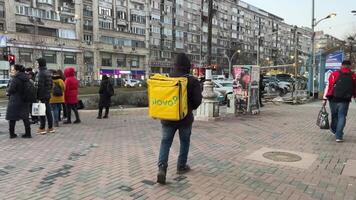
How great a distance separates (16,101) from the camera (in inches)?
334

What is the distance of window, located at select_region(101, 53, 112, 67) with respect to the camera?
227 ft

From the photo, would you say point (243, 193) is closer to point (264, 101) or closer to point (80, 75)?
point (264, 101)

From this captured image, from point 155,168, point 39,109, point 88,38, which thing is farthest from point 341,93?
point 88,38

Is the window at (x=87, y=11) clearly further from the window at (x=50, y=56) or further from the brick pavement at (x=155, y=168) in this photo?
the brick pavement at (x=155, y=168)

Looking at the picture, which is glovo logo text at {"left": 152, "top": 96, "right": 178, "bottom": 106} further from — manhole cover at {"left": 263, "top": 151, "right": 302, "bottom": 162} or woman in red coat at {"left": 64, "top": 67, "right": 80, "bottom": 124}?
woman in red coat at {"left": 64, "top": 67, "right": 80, "bottom": 124}

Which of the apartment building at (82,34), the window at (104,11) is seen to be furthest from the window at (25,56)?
the window at (104,11)

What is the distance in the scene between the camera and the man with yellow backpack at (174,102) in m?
4.90

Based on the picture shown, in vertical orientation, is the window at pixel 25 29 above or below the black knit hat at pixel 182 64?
above

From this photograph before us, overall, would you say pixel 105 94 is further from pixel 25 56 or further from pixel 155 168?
pixel 25 56

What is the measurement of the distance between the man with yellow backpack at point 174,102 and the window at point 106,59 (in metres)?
65.7

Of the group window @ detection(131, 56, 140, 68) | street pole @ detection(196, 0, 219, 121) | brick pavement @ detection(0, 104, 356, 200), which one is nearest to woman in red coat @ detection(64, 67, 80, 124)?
brick pavement @ detection(0, 104, 356, 200)

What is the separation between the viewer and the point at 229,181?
17.0 ft

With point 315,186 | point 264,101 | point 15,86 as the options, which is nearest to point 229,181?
point 315,186

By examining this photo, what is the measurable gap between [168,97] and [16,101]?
506 cm
